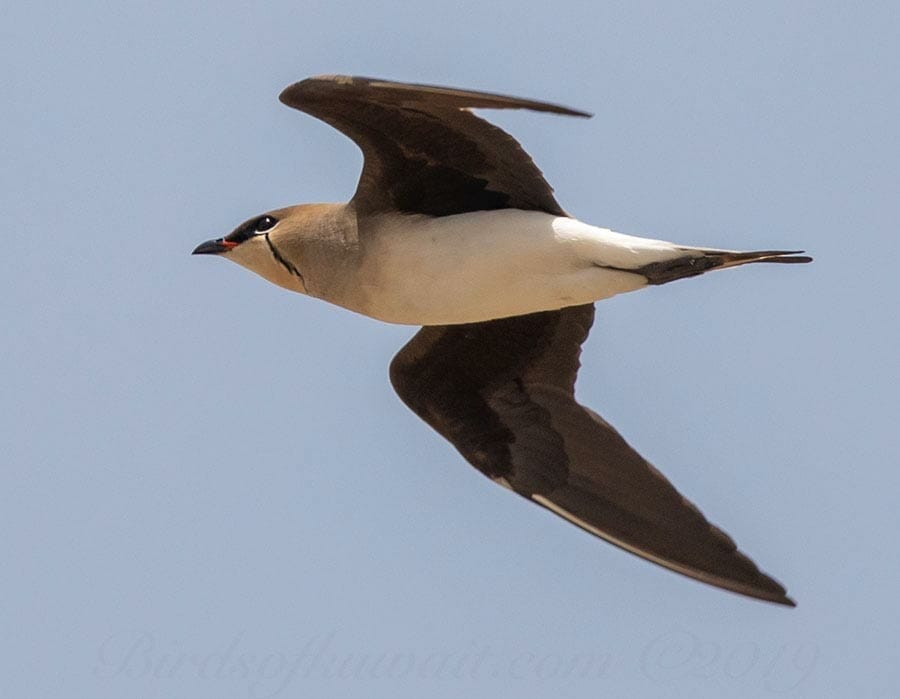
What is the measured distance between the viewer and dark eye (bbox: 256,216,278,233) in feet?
29.6

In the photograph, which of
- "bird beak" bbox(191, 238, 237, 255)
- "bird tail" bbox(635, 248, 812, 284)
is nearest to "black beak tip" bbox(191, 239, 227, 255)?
"bird beak" bbox(191, 238, 237, 255)

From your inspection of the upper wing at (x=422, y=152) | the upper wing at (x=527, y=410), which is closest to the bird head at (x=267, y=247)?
the upper wing at (x=422, y=152)

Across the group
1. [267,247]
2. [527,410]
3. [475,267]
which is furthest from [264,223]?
[527,410]

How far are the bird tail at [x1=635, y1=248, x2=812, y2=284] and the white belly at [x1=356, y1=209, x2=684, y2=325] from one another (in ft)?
0.74

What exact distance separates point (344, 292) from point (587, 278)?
1155mm

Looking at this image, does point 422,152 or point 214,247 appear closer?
point 422,152

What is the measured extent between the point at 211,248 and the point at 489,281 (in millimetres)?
1608

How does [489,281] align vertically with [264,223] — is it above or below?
below

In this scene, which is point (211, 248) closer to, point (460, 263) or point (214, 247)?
point (214, 247)

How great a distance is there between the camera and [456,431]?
9250 mm

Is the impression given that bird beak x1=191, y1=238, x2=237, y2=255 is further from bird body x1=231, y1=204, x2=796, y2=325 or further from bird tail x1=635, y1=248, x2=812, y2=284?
bird tail x1=635, y1=248, x2=812, y2=284

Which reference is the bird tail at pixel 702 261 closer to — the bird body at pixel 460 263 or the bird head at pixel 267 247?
the bird body at pixel 460 263

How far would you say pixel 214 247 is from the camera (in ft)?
30.2

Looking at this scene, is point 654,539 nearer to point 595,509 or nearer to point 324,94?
point 595,509
